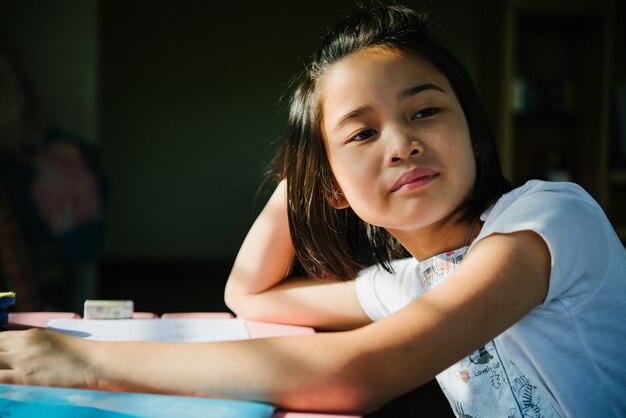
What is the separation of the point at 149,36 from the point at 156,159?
38.5 inches

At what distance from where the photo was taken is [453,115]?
960 millimetres

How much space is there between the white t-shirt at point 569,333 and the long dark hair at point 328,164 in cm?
18

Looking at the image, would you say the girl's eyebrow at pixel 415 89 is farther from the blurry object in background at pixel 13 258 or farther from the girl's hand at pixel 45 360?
the blurry object in background at pixel 13 258

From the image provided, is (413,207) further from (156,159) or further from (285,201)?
(156,159)

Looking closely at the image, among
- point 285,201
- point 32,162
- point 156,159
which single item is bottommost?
point 156,159

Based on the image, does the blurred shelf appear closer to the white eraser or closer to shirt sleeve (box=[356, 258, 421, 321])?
shirt sleeve (box=[356, 258, 421, 321])

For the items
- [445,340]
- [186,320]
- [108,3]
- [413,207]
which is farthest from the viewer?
[108,3]

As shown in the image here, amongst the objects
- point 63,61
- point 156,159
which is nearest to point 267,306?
point 63,61

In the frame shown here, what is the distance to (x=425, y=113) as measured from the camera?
3.10 feet

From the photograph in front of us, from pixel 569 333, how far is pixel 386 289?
1.12 feet

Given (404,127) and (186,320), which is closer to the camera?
(404,127)

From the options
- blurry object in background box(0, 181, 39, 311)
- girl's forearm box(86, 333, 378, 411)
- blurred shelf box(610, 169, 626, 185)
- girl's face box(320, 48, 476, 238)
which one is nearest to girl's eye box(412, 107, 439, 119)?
girl's face box(320, 48, 476, 238)

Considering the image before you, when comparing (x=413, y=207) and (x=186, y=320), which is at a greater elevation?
(x=413, y=207)

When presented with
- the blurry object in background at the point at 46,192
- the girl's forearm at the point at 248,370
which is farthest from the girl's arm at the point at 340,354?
the blurry object in background at the point at 46,192
